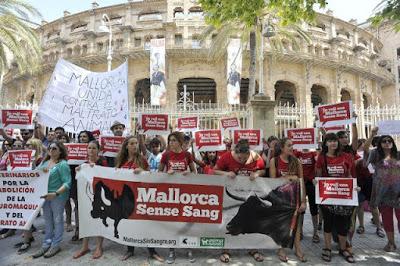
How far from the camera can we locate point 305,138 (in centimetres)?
656

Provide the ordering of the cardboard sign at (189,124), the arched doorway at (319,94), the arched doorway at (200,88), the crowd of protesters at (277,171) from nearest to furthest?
the crowd of protesters at (277,171), the cardboard sign at (189,124), the arched doorway at (200,88), the arched doorway at (319,94)

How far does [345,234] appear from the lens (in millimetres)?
4547

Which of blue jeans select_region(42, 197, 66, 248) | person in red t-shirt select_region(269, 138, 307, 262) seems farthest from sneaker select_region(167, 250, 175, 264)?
blue jeans select_region(42, 197, 66, 248)

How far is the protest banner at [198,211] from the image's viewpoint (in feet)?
15.1

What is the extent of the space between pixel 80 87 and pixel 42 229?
335 centimetres

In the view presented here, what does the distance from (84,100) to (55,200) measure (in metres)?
3.31

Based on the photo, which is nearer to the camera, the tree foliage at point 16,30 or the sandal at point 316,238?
the sandal at point 316,238

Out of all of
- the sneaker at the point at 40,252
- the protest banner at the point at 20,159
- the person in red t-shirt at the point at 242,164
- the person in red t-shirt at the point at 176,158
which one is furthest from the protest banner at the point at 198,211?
the protest banner at the point at 20,159

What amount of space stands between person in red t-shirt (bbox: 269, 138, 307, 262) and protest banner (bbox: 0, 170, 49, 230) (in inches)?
134

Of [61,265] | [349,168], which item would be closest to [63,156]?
[61,265]

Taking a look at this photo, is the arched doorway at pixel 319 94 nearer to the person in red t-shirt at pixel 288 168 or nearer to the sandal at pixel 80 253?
the person in red t-shirt at pixel 288 168

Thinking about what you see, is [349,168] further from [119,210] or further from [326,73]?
[326,73]

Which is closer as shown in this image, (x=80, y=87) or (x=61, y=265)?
(x=61, y=265)

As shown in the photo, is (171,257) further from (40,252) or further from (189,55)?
(189,55)
